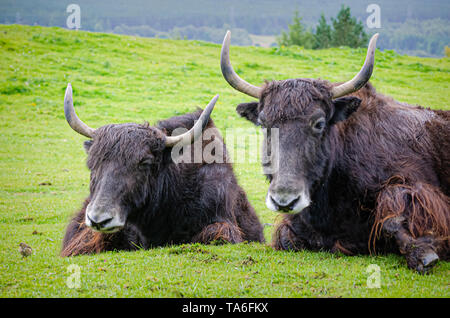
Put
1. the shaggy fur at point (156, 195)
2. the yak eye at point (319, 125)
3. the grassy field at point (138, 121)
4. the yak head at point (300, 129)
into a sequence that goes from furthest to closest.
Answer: the shaggy fur at point (156, 195) → the yak eye at point (319, 125) → the yak head at point (300, 129) → the grassy field at point (138, 121)

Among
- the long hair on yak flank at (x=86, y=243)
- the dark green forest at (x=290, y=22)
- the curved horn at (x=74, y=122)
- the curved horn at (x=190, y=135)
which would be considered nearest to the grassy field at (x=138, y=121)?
the long hair on yak flank at (x=86, y=243)

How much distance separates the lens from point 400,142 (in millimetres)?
5578

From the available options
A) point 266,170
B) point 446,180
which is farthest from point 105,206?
point 446,180

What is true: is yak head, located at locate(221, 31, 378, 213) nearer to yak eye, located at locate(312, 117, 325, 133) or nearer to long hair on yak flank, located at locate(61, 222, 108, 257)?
yak eye, located at locate(312, 117, 325, 133)

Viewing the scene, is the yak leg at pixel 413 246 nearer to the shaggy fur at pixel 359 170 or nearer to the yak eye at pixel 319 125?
the shaggy fur at pixel 359 170

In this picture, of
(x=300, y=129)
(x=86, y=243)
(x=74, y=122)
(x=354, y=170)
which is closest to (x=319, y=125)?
(x=300, y=129)

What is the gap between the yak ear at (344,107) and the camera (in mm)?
5316

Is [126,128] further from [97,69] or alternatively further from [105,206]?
[97,69]

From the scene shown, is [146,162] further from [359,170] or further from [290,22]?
[290,22]

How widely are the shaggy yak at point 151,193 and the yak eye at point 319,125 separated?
1534mm

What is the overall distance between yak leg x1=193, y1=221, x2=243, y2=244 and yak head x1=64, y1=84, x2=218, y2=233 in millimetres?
807

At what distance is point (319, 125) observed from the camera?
5.12 m

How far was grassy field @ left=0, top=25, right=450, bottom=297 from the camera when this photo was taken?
14.0 ft

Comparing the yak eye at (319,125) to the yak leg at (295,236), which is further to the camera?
the yak leg at (295,236)
